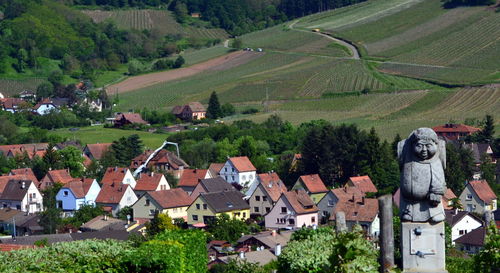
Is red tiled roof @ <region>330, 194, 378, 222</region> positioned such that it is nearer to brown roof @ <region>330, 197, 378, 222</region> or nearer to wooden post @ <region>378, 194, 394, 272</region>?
brown roof @ <region>330, 197, 378, 222</region>

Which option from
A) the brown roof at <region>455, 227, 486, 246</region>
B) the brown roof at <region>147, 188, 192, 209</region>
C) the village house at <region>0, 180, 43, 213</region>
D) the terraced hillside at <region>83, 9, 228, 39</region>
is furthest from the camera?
the terraced hillside at <region>83, 9, 228, 39</region>

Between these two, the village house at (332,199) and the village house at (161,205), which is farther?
the village house at (161,205)

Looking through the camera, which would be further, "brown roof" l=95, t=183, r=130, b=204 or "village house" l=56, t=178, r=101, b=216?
"village house" l=56, t=178, r=101, b=216

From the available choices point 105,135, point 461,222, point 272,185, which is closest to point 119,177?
point 272,185

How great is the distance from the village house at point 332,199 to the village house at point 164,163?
16.0 m

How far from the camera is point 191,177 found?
206ft

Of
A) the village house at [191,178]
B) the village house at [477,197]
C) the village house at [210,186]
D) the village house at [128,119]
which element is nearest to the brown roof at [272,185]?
the village house at [210,186]

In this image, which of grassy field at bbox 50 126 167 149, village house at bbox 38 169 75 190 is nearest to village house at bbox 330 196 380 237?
village house at bbox 38 169 75 190

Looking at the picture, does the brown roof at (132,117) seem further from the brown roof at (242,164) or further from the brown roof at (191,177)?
the brown roof at (191,177)

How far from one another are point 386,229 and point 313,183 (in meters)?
47.1

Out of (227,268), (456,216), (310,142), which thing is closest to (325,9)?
(310,142)

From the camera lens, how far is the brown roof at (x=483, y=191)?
53.5 meters

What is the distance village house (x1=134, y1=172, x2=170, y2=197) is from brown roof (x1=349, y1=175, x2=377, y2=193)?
10.7 meters

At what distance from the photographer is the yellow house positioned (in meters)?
51.2
